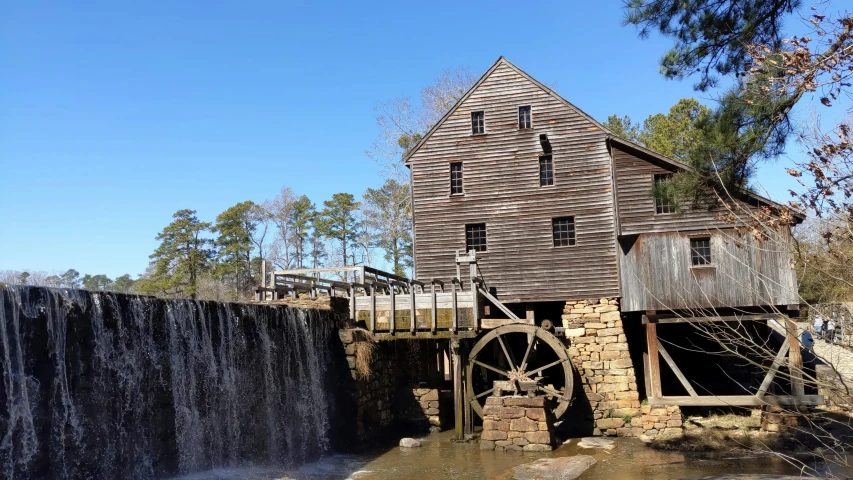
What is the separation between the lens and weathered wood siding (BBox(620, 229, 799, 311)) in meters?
15.4

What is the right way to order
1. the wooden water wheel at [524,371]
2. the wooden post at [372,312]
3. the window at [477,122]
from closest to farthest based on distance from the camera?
1. the wooden water wheel at [524,371]
2. the wooden post at [372,312]
3. the window at [477,122]

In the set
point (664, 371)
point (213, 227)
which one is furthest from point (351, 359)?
point (213, 227)

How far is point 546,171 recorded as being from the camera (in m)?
18.3

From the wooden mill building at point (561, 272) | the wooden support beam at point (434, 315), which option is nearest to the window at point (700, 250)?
the wooden mill building at point (561, 272)

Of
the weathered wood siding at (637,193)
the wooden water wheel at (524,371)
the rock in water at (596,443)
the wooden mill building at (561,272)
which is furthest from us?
the weathered wood siding at (637,193)

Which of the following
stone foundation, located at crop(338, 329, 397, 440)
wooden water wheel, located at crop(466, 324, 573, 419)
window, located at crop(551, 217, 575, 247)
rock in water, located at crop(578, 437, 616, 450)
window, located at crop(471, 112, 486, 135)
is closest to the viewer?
rock in water, located at crop(578, 437, 616, 450)

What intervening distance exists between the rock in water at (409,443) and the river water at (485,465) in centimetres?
25

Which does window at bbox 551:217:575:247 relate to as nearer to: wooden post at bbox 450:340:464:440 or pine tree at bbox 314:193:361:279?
wooden post at bbox 450:340:464:440

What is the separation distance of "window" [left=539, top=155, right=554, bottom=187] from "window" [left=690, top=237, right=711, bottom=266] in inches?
158

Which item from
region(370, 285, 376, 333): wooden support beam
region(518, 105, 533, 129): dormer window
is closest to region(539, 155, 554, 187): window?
region(518, 105, 533, 129): dormer window

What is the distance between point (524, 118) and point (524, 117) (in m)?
0.03

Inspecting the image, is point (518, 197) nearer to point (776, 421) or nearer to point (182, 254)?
point (776, 421)

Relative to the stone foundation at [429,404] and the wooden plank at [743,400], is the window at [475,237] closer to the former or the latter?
the stone foundation at [429,404]

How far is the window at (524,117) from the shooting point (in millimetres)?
18594
